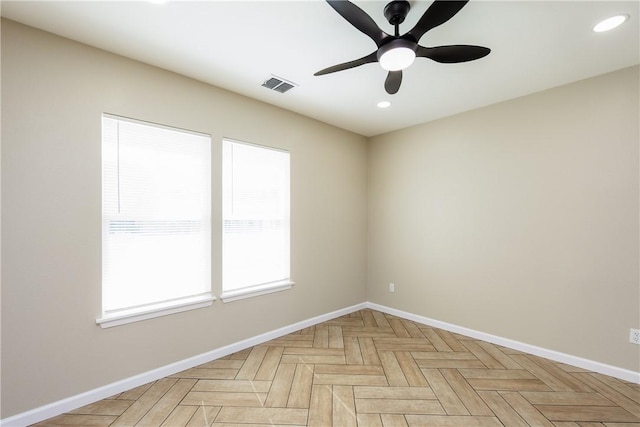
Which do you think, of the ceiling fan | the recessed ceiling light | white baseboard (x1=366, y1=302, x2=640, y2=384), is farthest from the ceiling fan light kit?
white baseboard (x1=366, y1=302, x2=640, y2=384)

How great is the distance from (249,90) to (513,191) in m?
2.90

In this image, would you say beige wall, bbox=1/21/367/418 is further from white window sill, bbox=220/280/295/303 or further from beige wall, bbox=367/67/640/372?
beige wall, bbox=367/67/640/372

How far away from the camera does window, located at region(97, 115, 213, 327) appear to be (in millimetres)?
2219

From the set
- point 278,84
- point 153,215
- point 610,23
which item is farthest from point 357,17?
point 153,215

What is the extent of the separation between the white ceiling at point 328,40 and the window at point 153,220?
2.07 ft

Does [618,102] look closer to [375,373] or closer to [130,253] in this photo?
[375,373]

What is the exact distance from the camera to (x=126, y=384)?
222cm

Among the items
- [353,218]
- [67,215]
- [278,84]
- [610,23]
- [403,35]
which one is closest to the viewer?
[403,35]

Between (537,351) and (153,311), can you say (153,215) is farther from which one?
(537,351)

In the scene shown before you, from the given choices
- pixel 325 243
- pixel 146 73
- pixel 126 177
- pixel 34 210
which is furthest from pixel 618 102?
pixel 34 210

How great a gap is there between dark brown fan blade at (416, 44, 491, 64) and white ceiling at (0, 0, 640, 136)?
240 millimetres

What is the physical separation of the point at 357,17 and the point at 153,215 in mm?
2112

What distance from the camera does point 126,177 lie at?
90.0 inches

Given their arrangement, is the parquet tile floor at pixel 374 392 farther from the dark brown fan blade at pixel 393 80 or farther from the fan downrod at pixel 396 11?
the fan downrod at pixel 396 11
